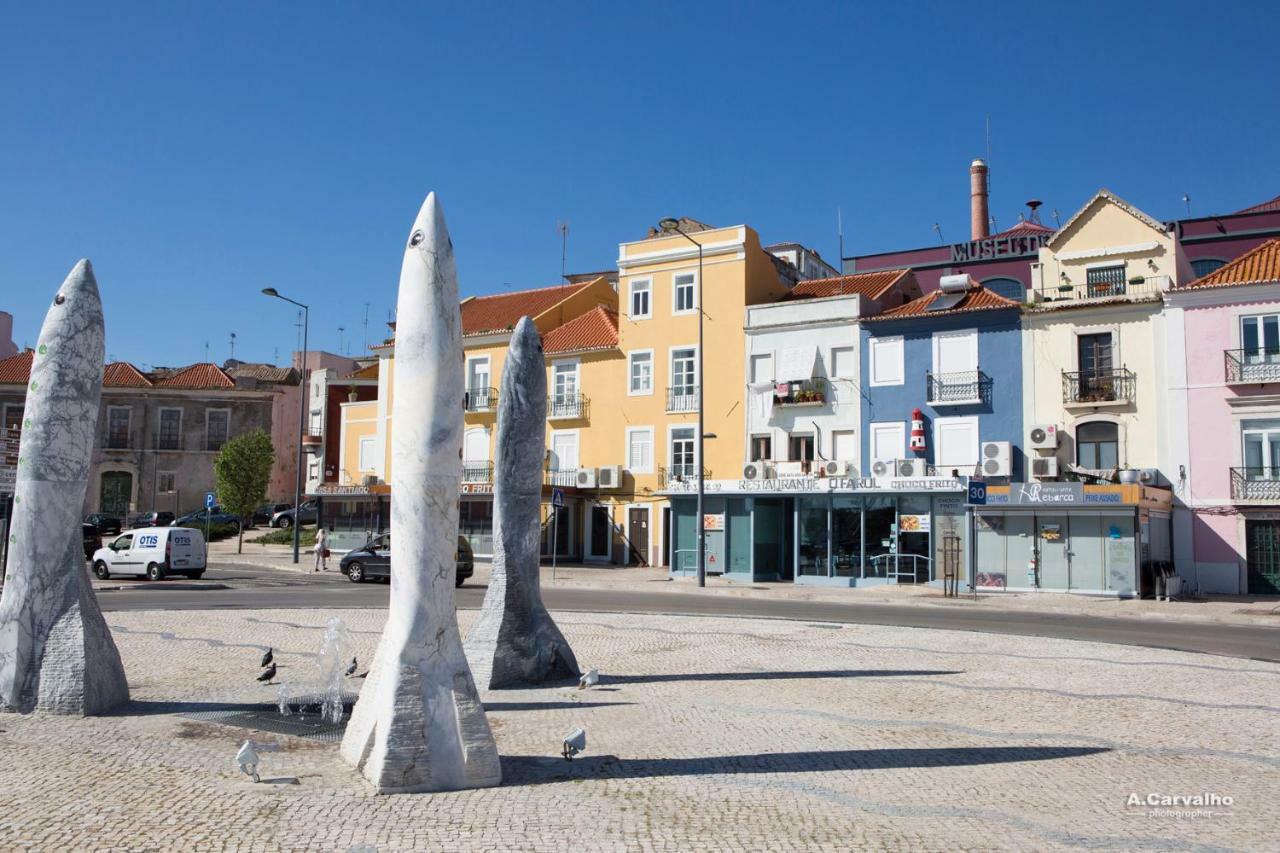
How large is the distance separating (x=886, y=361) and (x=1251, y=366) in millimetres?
10616

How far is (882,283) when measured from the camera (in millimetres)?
39344

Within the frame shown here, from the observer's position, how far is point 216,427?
190 feet

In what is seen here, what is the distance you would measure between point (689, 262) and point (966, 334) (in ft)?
36.8

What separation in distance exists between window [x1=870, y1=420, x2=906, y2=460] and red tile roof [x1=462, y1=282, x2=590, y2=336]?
56.5ft

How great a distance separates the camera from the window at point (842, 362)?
35.6 m

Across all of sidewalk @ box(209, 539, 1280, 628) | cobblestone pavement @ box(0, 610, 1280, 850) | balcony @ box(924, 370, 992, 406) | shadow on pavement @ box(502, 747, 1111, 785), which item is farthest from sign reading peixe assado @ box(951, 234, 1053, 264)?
shadow on pavement @ box(502, 747, 1111, 785)

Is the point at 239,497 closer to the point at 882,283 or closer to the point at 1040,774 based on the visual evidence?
the point at 882,283

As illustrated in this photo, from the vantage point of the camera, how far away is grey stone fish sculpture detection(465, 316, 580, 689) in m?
11.5

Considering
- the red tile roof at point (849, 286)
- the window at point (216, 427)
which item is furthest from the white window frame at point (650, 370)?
the window at point (216, 427)

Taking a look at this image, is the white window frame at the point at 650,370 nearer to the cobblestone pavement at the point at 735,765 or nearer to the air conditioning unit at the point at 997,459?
the air conditioning unit at the point at 997,459

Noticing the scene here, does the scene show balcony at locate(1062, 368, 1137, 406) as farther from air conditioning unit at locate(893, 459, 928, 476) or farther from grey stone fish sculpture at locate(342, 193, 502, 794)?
grey stone fish sculpture at locate(342, 193, 502, 794)

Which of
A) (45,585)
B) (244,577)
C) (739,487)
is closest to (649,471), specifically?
(739,487)

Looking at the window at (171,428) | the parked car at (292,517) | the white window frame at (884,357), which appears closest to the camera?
the white window frame at (884,357)

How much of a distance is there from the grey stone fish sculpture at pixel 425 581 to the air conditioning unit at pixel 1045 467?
2640cm
